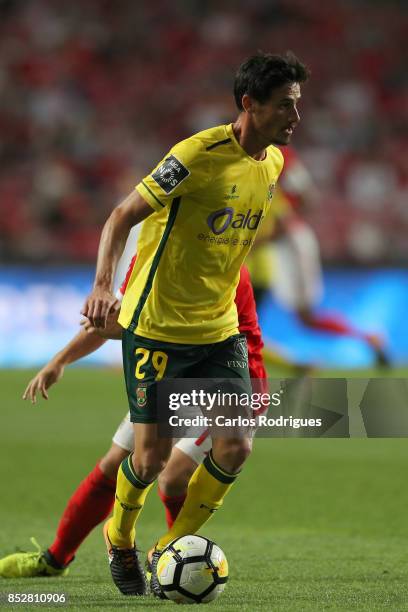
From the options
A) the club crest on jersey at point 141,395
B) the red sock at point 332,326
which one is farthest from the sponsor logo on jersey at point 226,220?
the red sock at point 332,326

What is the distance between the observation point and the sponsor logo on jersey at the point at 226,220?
4.00 m

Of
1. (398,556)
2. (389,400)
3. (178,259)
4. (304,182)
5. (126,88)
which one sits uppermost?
(126,88)

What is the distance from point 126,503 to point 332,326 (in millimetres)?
8041

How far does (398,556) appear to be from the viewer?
5016 millimetres

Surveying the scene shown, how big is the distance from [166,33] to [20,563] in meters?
15.2

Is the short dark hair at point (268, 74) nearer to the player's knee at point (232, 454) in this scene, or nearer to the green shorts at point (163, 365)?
the green shorts at point (163, 365)

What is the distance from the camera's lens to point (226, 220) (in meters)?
4.02

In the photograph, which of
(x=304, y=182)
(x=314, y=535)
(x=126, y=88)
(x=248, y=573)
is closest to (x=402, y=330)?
(x=304, y=182)

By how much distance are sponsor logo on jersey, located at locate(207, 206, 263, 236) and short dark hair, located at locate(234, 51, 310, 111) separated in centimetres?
38

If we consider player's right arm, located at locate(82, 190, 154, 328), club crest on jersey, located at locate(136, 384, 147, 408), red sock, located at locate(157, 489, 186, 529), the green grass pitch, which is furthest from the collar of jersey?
the green grass pitch

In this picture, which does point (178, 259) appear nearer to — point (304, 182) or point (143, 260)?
point (143, 260)

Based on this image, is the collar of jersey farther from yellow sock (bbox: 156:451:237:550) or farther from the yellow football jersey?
yellow sock (bbox: 156:451:237:550)

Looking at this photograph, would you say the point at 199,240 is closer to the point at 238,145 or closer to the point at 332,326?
the point at 238,145

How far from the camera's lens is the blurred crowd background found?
16.2 meters
